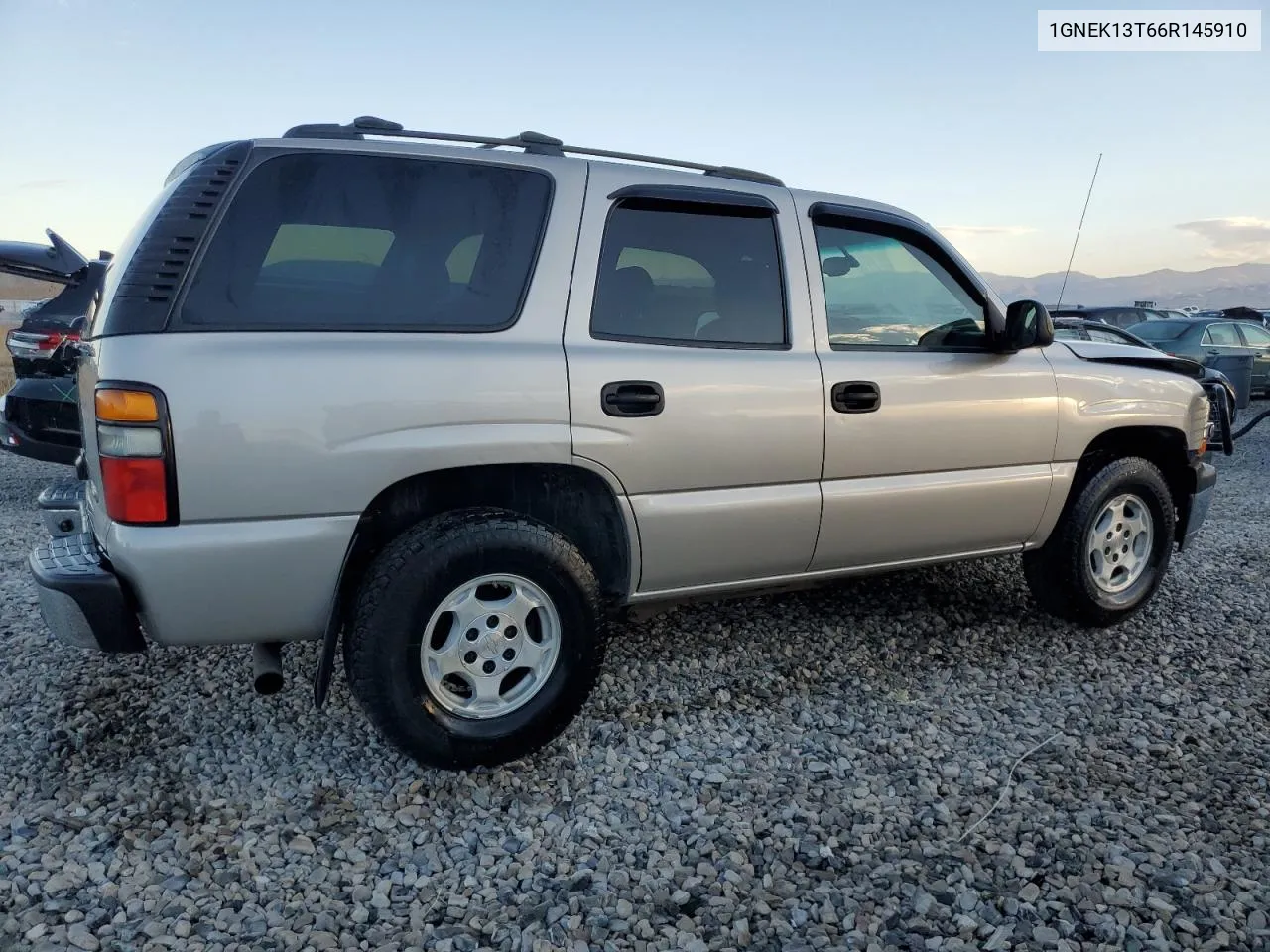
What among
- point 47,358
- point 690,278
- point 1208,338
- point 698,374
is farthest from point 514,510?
point 1208,338

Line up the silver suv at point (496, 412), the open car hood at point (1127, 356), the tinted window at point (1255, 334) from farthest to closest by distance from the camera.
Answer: the tinted window at point (1255, 334), the open car hood at point (1127, 356), the silver suv at point (496, 412)

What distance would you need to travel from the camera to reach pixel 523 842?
8.31 feet

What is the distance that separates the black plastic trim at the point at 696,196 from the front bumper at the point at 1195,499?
2.59 m

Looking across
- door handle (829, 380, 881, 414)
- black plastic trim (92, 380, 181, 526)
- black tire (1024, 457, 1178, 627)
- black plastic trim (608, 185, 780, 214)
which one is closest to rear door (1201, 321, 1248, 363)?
black tire (1024, 457, 1178, 627)

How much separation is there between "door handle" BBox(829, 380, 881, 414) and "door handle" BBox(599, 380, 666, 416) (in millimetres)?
723

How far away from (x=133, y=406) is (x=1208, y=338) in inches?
629

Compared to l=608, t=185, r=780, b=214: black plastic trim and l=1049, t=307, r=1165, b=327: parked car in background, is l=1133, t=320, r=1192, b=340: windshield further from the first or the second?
l=608, t=185, r=780, b=214: black plastic trim

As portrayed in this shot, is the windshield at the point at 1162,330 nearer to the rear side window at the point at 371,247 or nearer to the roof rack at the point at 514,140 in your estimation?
the roof rack at the point at 514,140

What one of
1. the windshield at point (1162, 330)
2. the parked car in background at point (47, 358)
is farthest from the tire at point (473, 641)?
the windshield at point (1162, 330)

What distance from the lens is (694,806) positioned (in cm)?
272

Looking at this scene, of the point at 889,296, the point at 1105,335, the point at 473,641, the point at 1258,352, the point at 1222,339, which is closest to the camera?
the point at 473,641

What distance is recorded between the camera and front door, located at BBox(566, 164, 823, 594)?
9.59 ft

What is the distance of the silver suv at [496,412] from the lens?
8.06 feet

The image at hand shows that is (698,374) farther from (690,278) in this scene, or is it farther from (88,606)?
(88,606)
